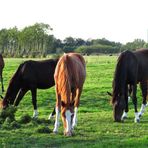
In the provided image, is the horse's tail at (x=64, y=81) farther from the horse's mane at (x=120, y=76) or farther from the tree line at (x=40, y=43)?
the tree line at (x=40, y=43)

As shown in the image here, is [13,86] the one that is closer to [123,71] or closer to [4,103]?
[4,103]

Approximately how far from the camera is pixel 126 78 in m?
13.8

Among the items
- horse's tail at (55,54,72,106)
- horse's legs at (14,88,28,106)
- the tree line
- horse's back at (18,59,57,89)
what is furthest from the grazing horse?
the tree line

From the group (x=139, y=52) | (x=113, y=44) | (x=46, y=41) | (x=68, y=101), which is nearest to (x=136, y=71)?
(x=139, y=52)

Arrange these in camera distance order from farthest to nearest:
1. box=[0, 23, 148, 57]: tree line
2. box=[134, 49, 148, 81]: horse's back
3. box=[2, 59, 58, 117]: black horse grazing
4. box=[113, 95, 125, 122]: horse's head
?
box=[0, 23, 148, 57]: tree line
box=[2, 59, 58, 117]: black horse grazing
box=[134, 49, 148, 81]: horse's back
box=[113, 95, 125, 122]: horse's head

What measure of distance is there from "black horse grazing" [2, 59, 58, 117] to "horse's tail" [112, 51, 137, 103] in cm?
288

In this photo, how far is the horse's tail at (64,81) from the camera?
1038 cm

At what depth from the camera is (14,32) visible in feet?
378

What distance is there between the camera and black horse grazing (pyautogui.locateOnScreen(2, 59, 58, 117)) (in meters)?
14.8

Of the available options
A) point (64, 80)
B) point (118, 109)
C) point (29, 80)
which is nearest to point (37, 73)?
point (29, 80)

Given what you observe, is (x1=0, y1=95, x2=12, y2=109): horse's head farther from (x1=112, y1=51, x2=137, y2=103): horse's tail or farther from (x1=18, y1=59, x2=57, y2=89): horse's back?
(x1=112, y1=51, x2=137, y2=103): horse's tail

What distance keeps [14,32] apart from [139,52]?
102 metres

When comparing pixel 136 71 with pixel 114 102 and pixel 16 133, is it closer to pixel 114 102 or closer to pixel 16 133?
pixel 114 102

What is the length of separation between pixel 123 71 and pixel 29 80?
349 centimetres
